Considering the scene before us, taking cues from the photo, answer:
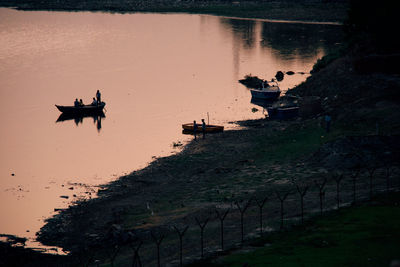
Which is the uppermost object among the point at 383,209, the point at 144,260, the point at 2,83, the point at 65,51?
the point at 65,51

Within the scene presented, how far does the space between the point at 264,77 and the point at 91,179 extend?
156 feet

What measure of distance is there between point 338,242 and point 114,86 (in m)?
65.8

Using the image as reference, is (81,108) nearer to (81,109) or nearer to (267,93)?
(81,109)

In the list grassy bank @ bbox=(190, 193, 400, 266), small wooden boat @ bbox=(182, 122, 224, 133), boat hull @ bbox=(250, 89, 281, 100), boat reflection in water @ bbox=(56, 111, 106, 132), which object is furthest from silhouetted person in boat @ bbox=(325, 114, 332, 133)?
boat reflection in water @ bbox=(56, 111, 106, 132)

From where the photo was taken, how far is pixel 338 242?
83.9ft

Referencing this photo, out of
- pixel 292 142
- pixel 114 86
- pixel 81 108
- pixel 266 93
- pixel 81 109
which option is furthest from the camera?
pixel 114 86

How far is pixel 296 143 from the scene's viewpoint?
4778cm

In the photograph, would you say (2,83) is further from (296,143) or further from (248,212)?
(248,212)

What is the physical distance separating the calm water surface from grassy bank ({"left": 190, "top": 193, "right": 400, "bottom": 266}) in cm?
1609

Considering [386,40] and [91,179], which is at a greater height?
[386,40]

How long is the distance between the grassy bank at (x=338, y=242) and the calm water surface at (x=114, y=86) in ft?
52.8

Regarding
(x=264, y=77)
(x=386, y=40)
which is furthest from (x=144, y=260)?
(x=264, y=77)

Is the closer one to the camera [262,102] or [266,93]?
[266,93]

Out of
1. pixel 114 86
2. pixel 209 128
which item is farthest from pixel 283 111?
pixel 114 86
